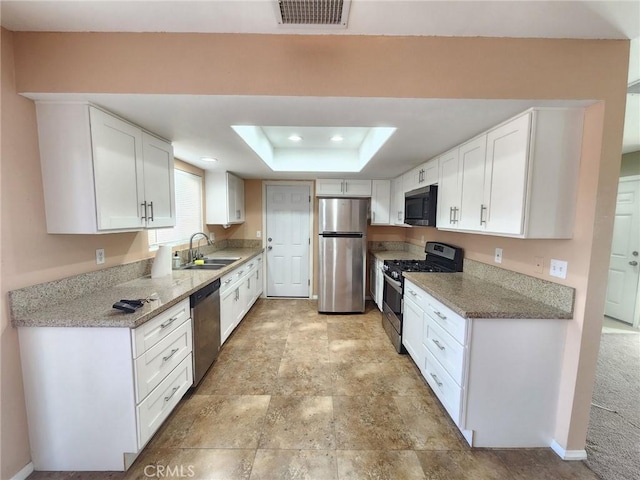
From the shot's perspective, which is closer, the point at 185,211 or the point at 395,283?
the point at 395,283

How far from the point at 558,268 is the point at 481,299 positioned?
1.62ft

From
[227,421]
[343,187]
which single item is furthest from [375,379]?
[343,187]

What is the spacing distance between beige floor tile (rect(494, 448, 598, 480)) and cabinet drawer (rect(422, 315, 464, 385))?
0.53 meters

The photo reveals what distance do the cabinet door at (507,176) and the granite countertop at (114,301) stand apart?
7.64ft

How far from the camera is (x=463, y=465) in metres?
1.53

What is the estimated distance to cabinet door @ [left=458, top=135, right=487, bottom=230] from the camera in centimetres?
Answer: 189

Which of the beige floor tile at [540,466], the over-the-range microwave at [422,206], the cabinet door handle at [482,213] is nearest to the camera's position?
the beige floor tile at [540,466]

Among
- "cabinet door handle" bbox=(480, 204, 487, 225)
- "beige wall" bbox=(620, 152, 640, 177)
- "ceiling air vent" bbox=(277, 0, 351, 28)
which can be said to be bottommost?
"cabinet door handle" bbox=(480, 204, 487, 225)

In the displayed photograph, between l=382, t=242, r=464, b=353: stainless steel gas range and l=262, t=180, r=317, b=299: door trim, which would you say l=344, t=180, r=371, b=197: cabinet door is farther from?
l=382, t=242, r=464, b=353: stainless steel gas range

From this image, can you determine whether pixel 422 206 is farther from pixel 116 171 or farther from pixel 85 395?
pixel 85 395

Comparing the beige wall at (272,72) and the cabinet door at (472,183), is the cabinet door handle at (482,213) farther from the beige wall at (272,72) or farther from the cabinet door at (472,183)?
the beige wall at (272,72)

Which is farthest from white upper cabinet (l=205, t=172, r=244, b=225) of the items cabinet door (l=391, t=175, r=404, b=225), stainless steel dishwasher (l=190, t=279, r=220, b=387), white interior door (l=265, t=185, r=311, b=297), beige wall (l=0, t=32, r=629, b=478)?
cabinet door (l=391, t=175, r=404, b=225)

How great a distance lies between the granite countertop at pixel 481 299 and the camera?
1562 millimetres

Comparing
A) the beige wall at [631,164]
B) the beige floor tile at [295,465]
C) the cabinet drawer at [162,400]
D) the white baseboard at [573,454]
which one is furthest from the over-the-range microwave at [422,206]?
the beige wall at [631,164]
